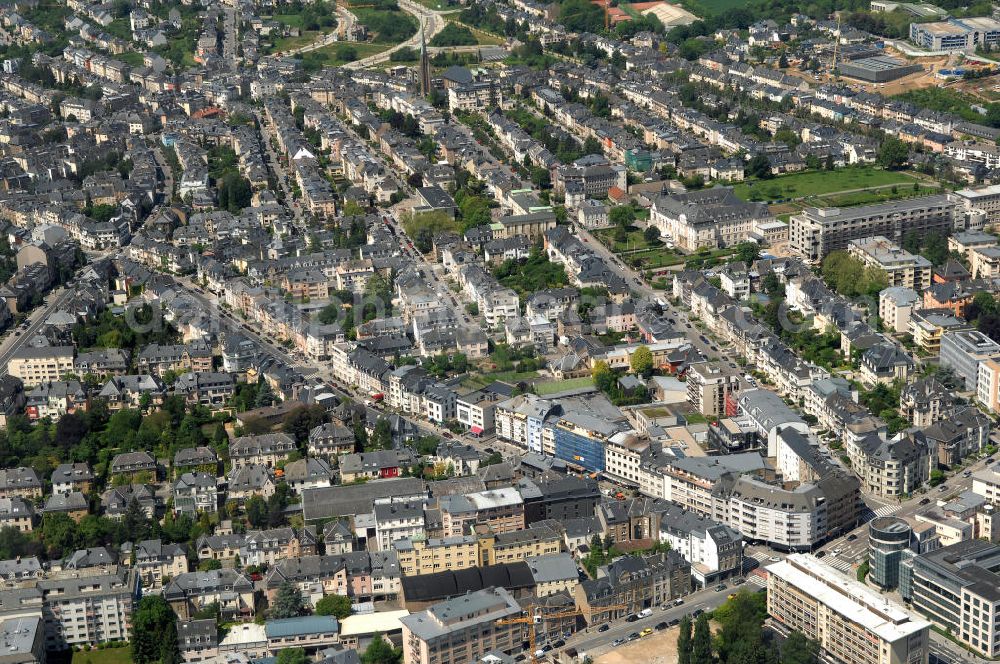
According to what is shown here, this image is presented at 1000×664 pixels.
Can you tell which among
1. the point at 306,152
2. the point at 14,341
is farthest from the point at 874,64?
the point at 14,341

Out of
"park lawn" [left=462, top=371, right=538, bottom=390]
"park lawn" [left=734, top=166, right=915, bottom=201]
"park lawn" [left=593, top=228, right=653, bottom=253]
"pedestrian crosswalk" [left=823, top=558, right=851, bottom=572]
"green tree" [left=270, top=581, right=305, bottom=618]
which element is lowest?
"park lawn" [left=734, top=166, right=915, bottom=201]

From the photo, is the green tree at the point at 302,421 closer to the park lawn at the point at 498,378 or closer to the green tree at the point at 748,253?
the park lawn at the point at 498,378

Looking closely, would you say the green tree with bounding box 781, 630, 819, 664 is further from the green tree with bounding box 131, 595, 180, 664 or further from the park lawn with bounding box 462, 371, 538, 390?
the park lawn with bounding box 462, 371, 538, 390

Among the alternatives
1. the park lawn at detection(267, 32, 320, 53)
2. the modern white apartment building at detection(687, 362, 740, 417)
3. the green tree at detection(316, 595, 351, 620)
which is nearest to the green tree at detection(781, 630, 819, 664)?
the green tree at detection(316, 595, 351, 620)

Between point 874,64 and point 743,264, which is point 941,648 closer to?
point 743,264

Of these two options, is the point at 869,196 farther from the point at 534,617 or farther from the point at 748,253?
the point at 534,617

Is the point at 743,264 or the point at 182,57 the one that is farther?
the point at 182,57
